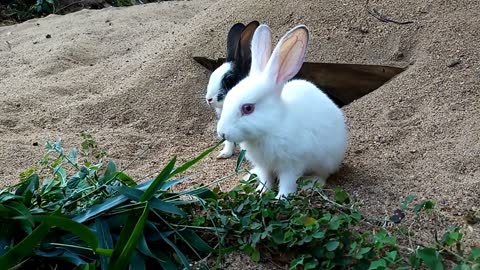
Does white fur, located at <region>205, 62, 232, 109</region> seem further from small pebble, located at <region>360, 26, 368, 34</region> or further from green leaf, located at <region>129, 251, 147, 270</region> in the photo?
green leaf, located at <region>129, 251, 147, 270</region>

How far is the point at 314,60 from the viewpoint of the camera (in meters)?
5.00

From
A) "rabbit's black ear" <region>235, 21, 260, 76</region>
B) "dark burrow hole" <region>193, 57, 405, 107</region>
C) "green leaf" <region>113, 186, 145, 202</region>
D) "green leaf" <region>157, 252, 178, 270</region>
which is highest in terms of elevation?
"rabbit's black ear" <region>235, 21, 260, 76</region>

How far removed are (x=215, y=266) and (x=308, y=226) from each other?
399 mm

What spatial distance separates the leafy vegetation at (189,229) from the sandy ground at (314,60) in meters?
0.28

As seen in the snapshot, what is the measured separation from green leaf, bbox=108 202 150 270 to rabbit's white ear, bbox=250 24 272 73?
1002 mm

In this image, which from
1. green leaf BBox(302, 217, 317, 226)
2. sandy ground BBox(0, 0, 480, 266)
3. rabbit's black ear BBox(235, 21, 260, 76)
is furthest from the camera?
rabbit's black ear BBox(235, 21, 260, 76)

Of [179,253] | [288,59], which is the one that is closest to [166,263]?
[179,253]

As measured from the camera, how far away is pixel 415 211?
2.88 meters

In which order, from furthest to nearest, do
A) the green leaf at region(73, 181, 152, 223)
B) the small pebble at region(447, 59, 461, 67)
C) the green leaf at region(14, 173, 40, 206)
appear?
the small pebble at region(447, 59, 461, 67)
the green leaf at region(14, 173, 40, 206)
the green leaf at region(73, 181, 152, 223)

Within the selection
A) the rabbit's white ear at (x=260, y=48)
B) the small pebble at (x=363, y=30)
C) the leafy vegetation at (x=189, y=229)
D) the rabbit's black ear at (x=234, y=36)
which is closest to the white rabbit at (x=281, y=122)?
the rabbit's white ear at (x=260, y=48)

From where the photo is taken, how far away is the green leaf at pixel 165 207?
115 inches

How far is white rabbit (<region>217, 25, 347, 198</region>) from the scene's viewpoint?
3289mm

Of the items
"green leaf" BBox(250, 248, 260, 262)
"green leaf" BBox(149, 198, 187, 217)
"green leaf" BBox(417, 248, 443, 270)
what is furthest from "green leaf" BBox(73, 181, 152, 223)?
"green leaf" BBox(417, 248, 443, 270)

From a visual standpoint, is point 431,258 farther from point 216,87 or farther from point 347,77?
point 347,77
